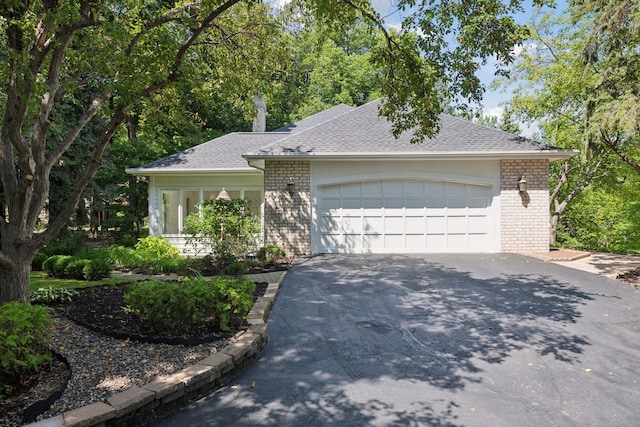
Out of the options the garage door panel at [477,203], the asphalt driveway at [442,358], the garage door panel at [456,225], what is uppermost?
the garage door panel at [477,203]

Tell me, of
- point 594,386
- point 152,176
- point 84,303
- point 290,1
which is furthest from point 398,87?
point 152,176

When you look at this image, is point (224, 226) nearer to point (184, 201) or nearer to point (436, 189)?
point (184, 201)

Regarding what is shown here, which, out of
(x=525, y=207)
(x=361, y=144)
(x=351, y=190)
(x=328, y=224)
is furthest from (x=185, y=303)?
(x=525, y=207)

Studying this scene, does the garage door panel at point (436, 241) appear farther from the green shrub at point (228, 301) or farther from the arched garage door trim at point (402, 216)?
the green shrub at point (228, 301)

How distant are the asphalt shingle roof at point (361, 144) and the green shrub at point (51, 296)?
5326 mm

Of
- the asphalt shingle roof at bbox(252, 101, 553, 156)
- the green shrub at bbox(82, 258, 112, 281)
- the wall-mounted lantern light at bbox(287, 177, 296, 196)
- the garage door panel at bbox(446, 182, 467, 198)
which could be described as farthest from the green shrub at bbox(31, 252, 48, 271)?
the garage door panel at bbox(446, 182, 467, 198)

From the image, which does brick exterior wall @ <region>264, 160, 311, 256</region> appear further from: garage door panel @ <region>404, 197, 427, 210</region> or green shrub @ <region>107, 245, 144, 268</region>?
green shrub @ <region>107, 245, 144, 268</region>

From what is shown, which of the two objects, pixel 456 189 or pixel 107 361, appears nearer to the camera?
pixel 107 361

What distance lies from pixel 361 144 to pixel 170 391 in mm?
9048

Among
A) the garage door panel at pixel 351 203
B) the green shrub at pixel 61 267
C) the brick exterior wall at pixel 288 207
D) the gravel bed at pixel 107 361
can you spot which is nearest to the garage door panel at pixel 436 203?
the garage door panel at pixel 351 203

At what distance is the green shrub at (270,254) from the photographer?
10141mm

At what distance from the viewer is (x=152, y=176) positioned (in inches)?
530

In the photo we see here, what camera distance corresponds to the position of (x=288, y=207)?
37.0 ft

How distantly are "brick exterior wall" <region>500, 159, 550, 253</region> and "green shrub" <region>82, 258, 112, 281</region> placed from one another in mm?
9898
